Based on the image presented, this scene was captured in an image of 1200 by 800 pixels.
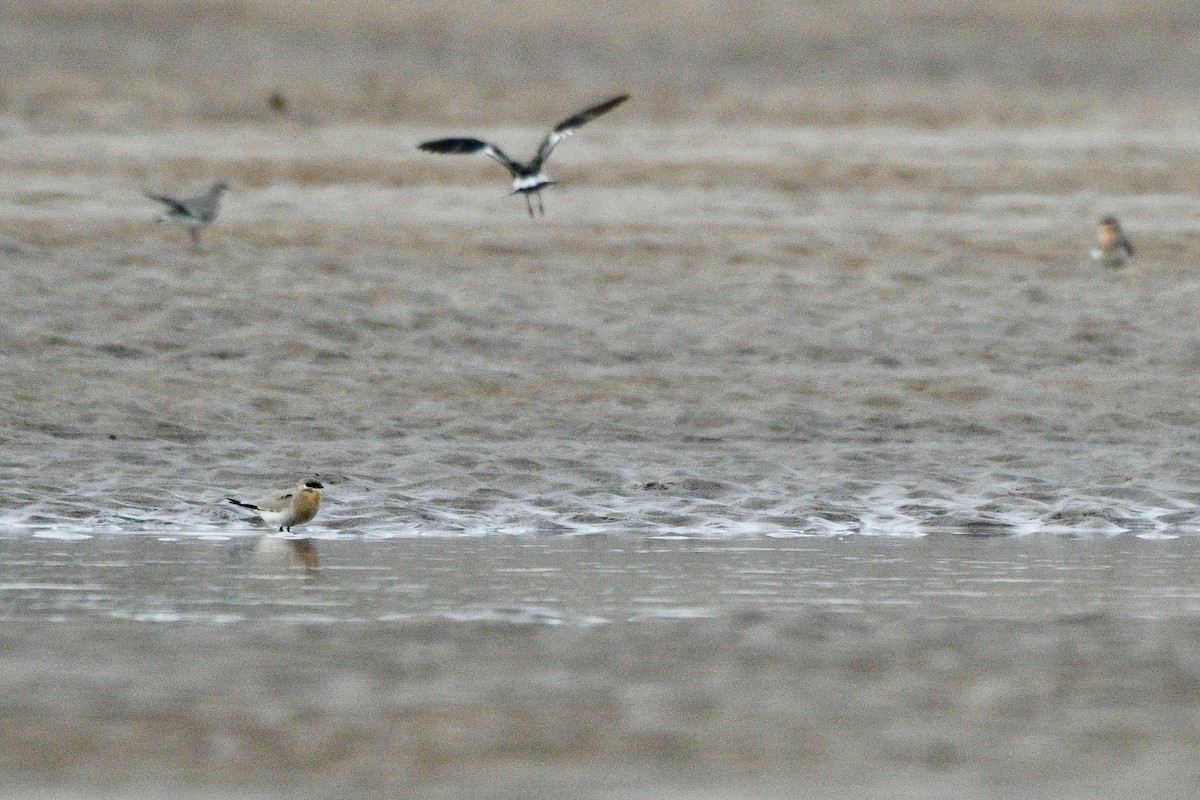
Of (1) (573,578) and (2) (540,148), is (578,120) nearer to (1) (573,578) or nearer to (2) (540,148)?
(2) (540,148)

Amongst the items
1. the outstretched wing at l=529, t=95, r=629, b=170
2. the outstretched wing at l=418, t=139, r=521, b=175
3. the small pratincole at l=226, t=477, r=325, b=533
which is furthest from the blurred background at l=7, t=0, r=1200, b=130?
the small pratincole at l=226, t=477, r=325, b=533

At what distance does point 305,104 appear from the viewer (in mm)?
23000

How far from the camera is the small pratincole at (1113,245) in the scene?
16.3 meters

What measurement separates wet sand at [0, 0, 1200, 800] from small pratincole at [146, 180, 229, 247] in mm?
284

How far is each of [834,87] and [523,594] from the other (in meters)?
16.4

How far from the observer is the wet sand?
6680mm

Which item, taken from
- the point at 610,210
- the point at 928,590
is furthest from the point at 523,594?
the point at 610,210

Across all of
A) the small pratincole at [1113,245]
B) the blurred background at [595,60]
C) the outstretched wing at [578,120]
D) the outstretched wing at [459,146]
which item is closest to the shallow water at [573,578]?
the outstretched wing at [459,146]

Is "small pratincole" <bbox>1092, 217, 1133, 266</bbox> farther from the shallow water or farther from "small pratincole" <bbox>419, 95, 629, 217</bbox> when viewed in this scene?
the shallow water

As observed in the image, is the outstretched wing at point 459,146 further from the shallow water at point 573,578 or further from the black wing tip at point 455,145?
the shallow water at point 573,578

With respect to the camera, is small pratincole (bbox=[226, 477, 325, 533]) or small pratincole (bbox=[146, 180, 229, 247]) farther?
small pratincole (bbox=[146, 180, 229, 247])

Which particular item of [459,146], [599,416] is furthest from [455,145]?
[599,416]

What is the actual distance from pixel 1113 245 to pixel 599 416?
5.06m

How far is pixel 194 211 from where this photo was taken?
1596 centimetres
